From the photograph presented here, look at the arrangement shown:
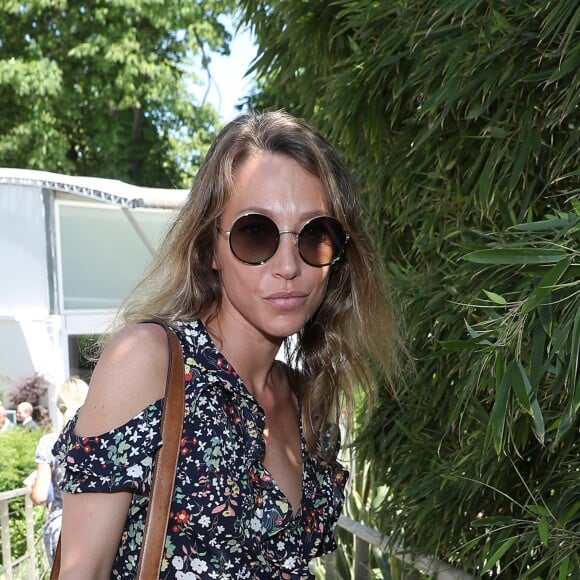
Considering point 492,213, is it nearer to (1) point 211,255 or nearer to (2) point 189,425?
(1) point 211,255

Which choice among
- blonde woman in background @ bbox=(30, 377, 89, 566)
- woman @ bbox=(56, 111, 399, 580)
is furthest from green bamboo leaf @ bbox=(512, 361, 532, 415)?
blonde woman in background @ bbox=(30, 377, 89, 566)

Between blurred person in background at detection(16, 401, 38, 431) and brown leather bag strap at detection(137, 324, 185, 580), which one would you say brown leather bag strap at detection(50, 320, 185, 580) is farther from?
blurred person in background at detection(16, 401, 38, 431)

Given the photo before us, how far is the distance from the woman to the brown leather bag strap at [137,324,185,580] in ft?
0.06

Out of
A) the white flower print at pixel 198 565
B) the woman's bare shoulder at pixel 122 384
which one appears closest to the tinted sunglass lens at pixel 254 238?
the woman's bare shoulder at pixel 122 384

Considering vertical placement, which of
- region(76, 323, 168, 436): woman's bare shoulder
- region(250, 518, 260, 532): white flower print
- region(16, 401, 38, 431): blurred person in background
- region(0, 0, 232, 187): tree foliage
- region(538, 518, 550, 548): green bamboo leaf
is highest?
region(0, 0, 232, 187): tree foliage

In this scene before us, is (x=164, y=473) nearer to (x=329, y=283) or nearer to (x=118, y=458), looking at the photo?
(x=118, y=458)

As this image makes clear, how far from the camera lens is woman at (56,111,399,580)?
1.54m

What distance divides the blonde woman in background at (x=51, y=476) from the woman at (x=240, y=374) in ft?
10.6

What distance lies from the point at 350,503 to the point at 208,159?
2.70 meters

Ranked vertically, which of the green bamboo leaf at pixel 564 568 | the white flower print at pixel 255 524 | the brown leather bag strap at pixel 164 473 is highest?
the brown leather bag strap at pixel 164 473

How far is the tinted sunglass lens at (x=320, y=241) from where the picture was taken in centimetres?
180

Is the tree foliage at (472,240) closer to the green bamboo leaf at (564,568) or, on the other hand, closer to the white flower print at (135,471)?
the green bamboo leaf at (564,568)

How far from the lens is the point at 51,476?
18.7 feet

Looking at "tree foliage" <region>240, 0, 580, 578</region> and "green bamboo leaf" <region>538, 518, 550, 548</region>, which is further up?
"tree foliage" <region>240, 0, 580, 578</region>
